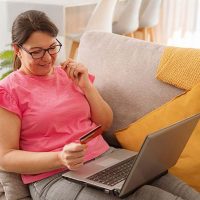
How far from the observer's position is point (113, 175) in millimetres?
1469

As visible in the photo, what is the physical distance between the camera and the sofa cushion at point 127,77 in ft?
5.84

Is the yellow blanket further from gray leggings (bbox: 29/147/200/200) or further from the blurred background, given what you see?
the blurred background

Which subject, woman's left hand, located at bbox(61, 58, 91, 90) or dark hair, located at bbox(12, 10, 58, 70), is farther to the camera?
woman's left hand, located at bbox(61, 58, 91, 90)

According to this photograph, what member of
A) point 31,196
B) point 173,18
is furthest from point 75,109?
point 173,18

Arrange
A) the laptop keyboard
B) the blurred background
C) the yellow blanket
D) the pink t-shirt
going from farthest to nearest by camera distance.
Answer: the blurred background, the yellow blanket, the pink t-shirt, the laptop keyboard

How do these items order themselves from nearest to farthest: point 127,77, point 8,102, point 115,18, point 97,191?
point 97,191 → point 8,102 → point 127,77 → point 115,18

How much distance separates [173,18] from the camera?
4906mm

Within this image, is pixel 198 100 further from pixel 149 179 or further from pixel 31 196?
pixel 31 196

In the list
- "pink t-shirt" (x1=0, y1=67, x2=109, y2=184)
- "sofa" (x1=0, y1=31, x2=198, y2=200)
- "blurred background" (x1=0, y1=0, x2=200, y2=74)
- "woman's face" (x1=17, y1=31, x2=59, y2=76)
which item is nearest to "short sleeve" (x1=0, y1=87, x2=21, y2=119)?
"pink t-shirt" (x1=0, y1=67, x2=109, y2=184)

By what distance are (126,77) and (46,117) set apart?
46cm

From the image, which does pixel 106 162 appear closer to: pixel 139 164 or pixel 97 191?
pixel 97 191

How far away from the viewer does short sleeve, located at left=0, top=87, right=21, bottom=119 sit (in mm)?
1490

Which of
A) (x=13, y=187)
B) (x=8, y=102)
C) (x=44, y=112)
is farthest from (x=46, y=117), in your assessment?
(x=13, y=187)

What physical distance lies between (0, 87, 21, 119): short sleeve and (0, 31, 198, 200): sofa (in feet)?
1.61
